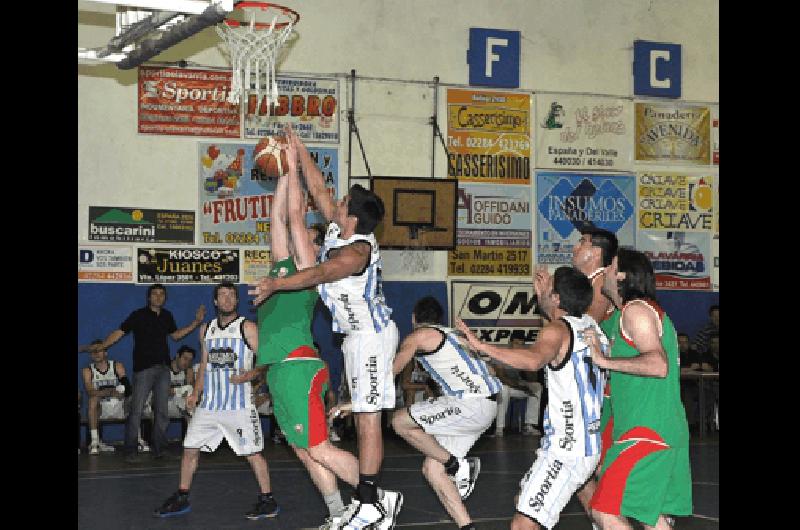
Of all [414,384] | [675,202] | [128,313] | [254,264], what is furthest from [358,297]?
[675,202]

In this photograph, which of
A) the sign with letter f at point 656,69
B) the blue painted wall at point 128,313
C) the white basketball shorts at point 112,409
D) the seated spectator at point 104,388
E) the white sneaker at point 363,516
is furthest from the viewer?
the sign with letter f at point 656,69

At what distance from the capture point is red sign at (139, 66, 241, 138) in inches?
650

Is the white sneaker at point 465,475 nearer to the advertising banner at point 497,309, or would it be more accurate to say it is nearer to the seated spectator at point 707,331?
the advertising banner at point 497,309

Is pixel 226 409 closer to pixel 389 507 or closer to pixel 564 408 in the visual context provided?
pixel 389 507

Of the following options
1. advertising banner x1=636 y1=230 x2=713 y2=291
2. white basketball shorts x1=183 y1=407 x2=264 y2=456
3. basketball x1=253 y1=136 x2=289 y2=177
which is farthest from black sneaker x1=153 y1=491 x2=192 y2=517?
advertising banner x1=636 y1=230 x2=713 y2=291

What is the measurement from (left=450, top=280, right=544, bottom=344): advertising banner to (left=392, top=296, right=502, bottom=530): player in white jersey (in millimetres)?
10002

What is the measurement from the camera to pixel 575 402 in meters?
6.02

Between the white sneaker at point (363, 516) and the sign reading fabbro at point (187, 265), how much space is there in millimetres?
9563

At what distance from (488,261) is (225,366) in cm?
917

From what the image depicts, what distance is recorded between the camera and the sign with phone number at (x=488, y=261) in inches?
708

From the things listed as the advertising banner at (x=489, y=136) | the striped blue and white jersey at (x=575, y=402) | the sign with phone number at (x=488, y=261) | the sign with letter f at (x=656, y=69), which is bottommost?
the striped blue and white jersey at (x=575, y=402)

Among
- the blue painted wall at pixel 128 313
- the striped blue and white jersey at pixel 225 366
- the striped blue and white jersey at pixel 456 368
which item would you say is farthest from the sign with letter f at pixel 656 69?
the striped blue and white jersey at pixel 456 368

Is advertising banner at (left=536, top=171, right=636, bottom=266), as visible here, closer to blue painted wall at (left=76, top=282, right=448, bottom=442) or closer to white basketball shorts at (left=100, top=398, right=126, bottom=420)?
blue painted wall at (left=76, top=282, right=448, bottom=442)
